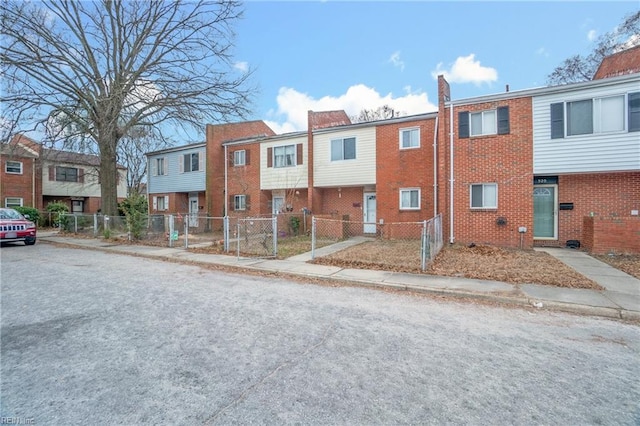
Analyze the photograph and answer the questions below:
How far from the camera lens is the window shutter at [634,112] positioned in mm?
10594

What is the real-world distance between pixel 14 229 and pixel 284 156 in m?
13.7

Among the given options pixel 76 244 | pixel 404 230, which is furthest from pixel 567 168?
pixel 76 244

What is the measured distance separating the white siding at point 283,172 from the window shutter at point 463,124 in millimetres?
8382

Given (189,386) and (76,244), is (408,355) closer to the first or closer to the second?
(189,386)

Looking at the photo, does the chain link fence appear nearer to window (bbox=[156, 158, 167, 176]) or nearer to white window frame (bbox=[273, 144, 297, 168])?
white window frame (bbox=[273, 144, 297, 168])

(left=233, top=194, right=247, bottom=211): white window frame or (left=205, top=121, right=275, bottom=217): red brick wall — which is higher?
(left=205, top=121, right=275, bottom=217): red brick wall

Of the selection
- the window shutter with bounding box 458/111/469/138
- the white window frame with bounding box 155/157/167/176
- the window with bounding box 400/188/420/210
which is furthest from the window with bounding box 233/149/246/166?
the window shutter with bounding box 458/111/469/138

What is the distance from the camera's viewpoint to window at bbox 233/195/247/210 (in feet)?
69.6

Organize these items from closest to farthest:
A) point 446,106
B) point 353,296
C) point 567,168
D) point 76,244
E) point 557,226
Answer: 1. point 353,296
2. point 567,168
3. point 557,226
4. point 446,106
5. point 76,244

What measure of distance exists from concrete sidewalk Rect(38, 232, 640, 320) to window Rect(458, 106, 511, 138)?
5.35 m

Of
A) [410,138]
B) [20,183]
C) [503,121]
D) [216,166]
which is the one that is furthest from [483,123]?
[20,183]

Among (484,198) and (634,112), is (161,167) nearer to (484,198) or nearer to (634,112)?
(484,198)

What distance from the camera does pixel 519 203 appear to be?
12.3 metres

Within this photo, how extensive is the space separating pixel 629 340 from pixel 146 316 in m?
7.11
